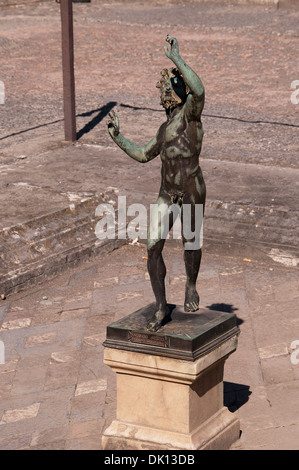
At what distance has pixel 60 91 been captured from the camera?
1809cm

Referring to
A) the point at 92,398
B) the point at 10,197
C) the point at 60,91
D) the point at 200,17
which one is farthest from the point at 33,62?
the point at 92,398

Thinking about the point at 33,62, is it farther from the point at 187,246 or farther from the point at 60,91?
the point at 187,246

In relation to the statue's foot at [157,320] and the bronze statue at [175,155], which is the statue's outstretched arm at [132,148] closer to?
the bronze statue at [175,155]

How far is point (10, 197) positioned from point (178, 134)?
17.4ft

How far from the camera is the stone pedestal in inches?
253

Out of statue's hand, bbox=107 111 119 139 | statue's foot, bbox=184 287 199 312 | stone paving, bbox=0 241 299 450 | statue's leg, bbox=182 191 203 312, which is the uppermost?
statue's hand, bbox=107 111 119 139

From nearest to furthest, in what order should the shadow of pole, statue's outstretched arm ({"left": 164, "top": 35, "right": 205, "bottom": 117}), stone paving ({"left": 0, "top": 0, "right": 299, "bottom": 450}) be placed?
1. statue's outstretched arm ({"left": 164, "top": 35, "right": 205, "bottom": 117})
2. stone paving ({"left": 0, "top": 0, "right": 299, "bottom": 450})
3. the shadow of pole

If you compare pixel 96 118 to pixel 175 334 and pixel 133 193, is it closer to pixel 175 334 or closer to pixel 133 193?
pixel 133 193

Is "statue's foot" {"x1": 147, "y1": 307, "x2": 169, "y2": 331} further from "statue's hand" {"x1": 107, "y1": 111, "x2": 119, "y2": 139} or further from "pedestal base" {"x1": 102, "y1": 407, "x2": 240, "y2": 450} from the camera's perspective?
"statue's hand" {"x1": 107, "y1": 111, "x2": 119, "y2": 139}

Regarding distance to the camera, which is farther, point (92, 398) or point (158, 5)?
point (158, 5)

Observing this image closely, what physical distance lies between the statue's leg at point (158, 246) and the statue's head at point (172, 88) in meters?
0.71

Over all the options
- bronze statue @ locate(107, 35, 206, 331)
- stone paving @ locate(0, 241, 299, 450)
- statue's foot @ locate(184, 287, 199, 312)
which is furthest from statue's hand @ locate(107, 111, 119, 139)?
stone paving @ locate(0, 241, 299, 450)

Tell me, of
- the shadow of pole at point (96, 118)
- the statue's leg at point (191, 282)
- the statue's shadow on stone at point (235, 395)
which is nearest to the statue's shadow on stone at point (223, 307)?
the statue's shadow on stone at point (235, 395)

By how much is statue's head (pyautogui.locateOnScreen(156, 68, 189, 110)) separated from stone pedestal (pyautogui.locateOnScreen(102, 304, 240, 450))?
1.56 m
